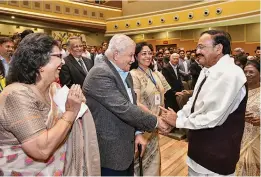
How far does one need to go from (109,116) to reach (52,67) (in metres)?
0.54

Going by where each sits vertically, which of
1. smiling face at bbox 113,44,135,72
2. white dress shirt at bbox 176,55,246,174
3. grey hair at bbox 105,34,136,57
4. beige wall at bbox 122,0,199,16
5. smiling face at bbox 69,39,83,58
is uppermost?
beige wall at bbox 122,0,199,16

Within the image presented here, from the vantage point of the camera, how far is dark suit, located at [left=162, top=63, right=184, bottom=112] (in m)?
4.51

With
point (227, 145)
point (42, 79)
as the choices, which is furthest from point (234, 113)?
point (42, 79)

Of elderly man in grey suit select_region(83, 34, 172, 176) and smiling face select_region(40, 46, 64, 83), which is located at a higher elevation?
smiling face select_region(40, 46, 64, 83)

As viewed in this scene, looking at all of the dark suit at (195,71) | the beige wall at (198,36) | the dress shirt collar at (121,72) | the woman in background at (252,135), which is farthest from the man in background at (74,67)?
the beige wall at (198,36)

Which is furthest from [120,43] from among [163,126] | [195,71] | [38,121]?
[195,71]

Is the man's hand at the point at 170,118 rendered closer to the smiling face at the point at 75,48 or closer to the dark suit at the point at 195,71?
the smiling face at the point at 75,48

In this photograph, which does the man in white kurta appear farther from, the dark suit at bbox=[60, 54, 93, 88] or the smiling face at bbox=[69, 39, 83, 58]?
the smiling face at bbox=[69, 39, 83, 58]

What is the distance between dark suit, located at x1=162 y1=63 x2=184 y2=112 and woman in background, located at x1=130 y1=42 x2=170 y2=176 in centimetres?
209

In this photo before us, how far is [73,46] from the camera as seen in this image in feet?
10.4

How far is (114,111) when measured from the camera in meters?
1.53

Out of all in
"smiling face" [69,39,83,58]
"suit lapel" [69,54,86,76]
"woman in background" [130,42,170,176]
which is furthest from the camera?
"smiling face" [69,39,83,58]

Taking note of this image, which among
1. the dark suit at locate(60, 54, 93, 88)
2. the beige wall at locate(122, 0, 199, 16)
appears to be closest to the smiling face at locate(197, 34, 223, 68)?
the dark suit at locate(60, 54, 93, 88)

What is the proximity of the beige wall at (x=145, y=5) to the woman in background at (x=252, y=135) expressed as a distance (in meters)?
9.98
